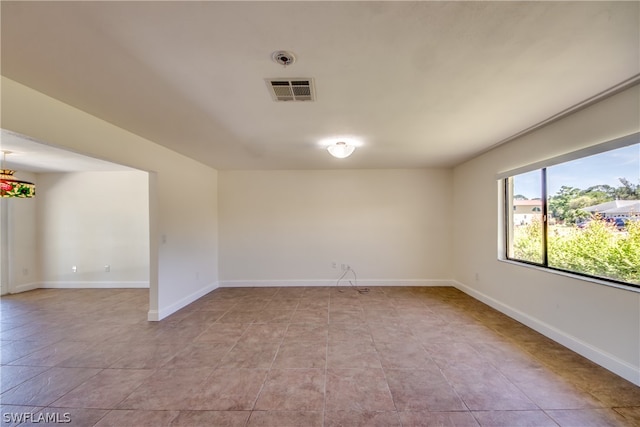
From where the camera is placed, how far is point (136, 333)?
308cm

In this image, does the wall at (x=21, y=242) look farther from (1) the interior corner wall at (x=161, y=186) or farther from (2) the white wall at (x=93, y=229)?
(1) the interior corner wall at (x=161, y=186)

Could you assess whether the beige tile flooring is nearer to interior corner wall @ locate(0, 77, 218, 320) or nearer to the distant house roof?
interior corner wall @ locate(0, 77, 218, 320)

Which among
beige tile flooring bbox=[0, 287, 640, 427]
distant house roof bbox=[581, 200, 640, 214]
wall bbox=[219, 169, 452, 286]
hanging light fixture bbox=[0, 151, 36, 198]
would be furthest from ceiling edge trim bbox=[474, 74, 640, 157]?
hanging light fixture bbox=[0, 151, 36, 198]

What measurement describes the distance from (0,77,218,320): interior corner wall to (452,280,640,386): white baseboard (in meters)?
5.16

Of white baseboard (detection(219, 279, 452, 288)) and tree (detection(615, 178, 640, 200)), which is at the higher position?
tree (detection(615, 178, 640, 200))

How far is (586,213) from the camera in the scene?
101 inches

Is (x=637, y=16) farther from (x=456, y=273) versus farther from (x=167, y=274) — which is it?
(x=167, y=274)

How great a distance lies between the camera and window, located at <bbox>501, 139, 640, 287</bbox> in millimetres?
2180

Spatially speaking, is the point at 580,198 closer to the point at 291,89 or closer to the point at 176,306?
the point at 291,89

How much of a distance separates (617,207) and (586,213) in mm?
274

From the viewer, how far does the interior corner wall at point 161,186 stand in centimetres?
201

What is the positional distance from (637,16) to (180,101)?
3.19 metres

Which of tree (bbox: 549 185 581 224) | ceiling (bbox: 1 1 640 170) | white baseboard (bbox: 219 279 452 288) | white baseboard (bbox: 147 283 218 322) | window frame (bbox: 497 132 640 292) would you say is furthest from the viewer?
white baseboard (bbox: 219 279 452 288)

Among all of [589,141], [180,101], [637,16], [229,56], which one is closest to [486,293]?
[589,141]
